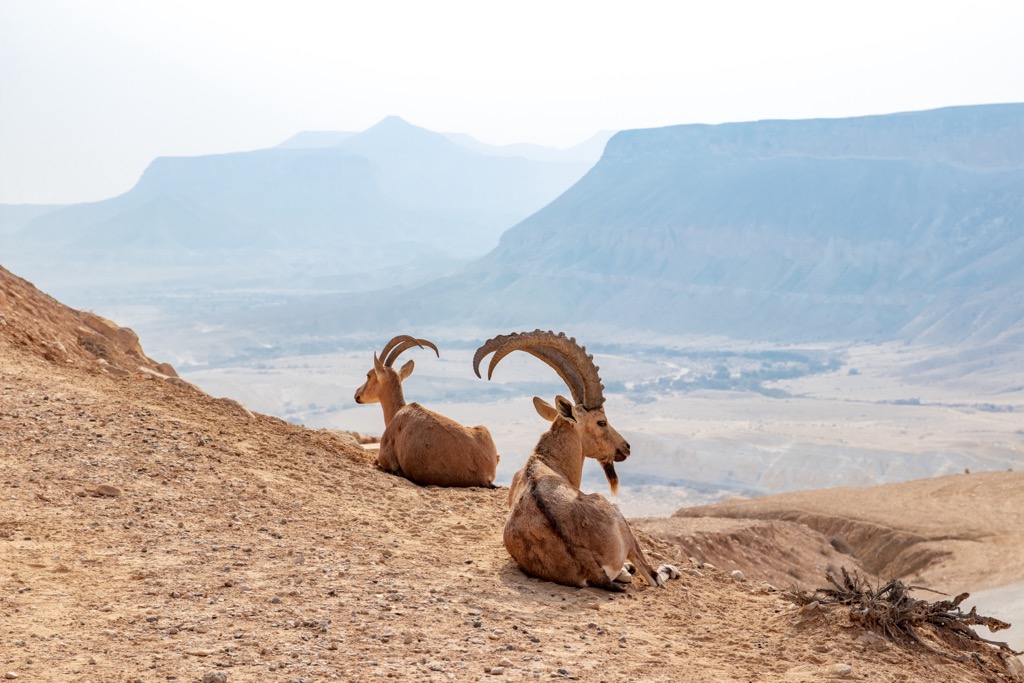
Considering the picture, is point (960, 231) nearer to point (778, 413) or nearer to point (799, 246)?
point (799, 246)

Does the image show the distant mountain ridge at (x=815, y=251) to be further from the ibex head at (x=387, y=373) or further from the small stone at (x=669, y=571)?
the small stone at (x=669, y=571)

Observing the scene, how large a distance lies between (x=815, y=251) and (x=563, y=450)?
181700 millimetres

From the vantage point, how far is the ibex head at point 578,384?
30.1 ft

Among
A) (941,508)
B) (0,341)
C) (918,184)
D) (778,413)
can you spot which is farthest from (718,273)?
(0,341)

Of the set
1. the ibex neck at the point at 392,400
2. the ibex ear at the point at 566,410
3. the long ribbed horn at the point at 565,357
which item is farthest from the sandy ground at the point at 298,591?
the ibex neck at the point at 392,400

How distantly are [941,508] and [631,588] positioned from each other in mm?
20863

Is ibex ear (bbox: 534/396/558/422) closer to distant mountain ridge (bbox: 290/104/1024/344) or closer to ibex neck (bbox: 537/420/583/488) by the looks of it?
ibex neck (bbox: 537/420/583/488)

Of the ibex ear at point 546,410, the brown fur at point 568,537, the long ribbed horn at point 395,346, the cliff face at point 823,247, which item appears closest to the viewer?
the brown fur at point 568,537

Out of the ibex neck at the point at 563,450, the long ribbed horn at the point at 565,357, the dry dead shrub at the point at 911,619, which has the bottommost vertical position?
the dry dead shrub at the point at 911,619

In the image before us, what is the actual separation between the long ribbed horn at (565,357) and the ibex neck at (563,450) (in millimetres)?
289

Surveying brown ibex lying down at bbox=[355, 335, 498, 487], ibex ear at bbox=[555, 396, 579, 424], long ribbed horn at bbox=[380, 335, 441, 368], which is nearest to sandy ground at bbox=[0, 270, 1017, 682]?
brown ibex lying down at bbox=[355, 335, 498, 487]

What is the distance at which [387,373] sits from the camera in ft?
45.7

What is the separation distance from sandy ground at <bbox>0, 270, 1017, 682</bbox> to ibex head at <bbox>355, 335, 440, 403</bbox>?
313 cm

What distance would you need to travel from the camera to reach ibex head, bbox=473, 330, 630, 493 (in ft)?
30.1
